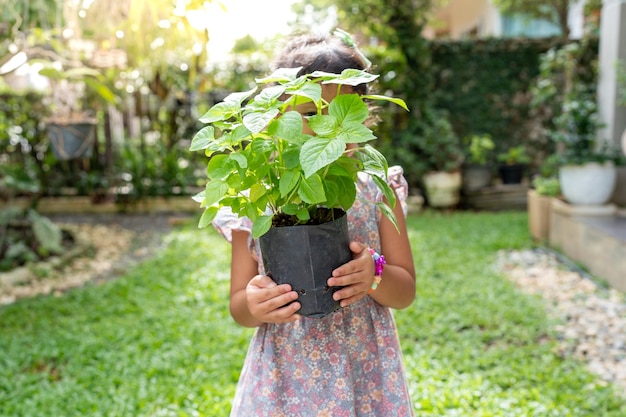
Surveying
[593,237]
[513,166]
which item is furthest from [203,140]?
[513,166]

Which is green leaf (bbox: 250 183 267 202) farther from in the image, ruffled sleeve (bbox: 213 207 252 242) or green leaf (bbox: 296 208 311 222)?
ruffled sleeve (bbox: 213 207 252 242)

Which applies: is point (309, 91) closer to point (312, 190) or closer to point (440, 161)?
point (312, 190)

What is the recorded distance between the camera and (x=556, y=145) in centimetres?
734

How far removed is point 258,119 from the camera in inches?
36.3

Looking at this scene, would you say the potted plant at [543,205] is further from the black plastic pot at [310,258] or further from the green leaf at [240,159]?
the green leaf at [240,159]

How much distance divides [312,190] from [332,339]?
1.47ft

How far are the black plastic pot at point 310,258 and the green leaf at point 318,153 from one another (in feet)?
0.51

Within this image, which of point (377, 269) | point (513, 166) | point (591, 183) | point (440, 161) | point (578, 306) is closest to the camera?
point (377, 269)

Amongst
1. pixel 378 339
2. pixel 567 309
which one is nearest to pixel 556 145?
pixel 567 309

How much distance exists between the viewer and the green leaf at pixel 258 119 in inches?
35.9

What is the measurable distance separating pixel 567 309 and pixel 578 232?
3.56ft

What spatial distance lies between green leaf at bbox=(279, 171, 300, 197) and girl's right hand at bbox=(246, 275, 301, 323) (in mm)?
185

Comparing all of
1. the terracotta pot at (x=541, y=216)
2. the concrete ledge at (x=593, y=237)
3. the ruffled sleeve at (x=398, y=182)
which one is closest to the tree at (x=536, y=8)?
the terracotta pot at (x=541, y=216)

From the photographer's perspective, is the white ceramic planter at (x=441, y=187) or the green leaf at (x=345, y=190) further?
the white ceramic planter at (x=441, y=187)
